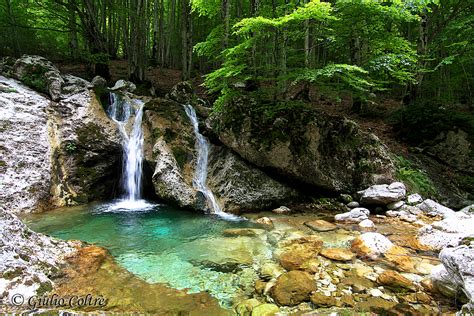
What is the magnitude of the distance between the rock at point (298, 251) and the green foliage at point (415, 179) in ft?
14.8

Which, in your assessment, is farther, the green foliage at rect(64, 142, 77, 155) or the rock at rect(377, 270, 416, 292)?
the green foliage at rect(64, 142, 77, 155)

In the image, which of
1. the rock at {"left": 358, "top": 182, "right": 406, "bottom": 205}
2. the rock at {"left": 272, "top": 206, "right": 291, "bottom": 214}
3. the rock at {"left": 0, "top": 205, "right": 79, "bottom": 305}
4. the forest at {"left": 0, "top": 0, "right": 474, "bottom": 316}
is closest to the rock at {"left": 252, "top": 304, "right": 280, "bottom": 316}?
the forest at {"left": 0, "top": 0, "right": 474, "bottom": 316}

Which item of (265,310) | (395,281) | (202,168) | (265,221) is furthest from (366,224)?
(202,168)

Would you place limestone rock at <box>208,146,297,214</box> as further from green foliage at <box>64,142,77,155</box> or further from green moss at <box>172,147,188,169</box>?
green foliage at <box>64,142,77,155</box>

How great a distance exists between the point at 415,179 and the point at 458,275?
643 cm

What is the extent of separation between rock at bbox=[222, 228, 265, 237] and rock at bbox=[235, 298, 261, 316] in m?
2.34

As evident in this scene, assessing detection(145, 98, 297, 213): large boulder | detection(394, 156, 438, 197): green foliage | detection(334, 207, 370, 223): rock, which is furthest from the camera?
detection(394, 156, 438, 197): green foliage

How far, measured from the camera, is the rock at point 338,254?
15.2ft

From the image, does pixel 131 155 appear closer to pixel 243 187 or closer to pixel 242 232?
pixel 243 187

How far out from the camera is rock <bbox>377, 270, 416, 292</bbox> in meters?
3.79

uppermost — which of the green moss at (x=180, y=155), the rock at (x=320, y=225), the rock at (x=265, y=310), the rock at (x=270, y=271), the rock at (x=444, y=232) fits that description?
the green moss at (x=180, y=155)

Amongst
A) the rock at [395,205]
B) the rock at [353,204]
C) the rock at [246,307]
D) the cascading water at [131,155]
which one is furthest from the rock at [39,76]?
the rock at [395,205]

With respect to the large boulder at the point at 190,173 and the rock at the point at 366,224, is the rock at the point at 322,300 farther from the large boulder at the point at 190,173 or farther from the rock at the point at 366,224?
the large boulder at the point at 190,173

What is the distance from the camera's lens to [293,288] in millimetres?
3771
